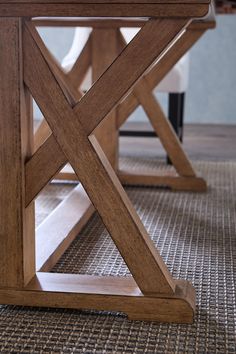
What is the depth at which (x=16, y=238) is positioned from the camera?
3.50 feet

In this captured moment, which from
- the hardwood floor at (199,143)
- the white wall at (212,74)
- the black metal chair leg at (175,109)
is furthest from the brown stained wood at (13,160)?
the white wall at (212,74)

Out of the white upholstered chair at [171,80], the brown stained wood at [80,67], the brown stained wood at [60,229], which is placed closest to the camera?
the brown stained wood at [60,229]

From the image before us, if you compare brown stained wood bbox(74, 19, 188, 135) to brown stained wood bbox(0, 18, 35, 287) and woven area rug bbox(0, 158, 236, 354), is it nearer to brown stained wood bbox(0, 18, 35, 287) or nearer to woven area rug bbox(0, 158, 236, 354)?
brown stained wood bbox(0, 18, 35, 287)

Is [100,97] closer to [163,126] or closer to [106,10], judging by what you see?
[106,10]

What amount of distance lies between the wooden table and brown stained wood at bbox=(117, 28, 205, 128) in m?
1.04

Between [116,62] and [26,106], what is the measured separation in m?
0.18

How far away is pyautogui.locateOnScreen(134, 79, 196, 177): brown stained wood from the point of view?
210 centimetres

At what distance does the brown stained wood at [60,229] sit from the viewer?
4.18 feet

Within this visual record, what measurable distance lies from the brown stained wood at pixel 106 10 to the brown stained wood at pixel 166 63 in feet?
3.59

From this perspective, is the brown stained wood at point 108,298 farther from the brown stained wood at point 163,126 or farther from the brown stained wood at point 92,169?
the brown stained wood at point 163,126

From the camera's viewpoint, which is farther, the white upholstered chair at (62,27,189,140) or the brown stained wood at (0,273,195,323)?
the white upholstered chair at (62,27,189,140)

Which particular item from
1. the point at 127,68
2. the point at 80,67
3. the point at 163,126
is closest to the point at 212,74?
the point at 163,126

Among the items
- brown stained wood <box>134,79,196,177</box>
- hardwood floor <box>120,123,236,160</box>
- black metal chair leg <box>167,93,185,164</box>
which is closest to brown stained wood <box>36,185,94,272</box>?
brown stained wood <box>134,79,196,177</box>

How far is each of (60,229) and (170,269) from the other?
11.5 inches
